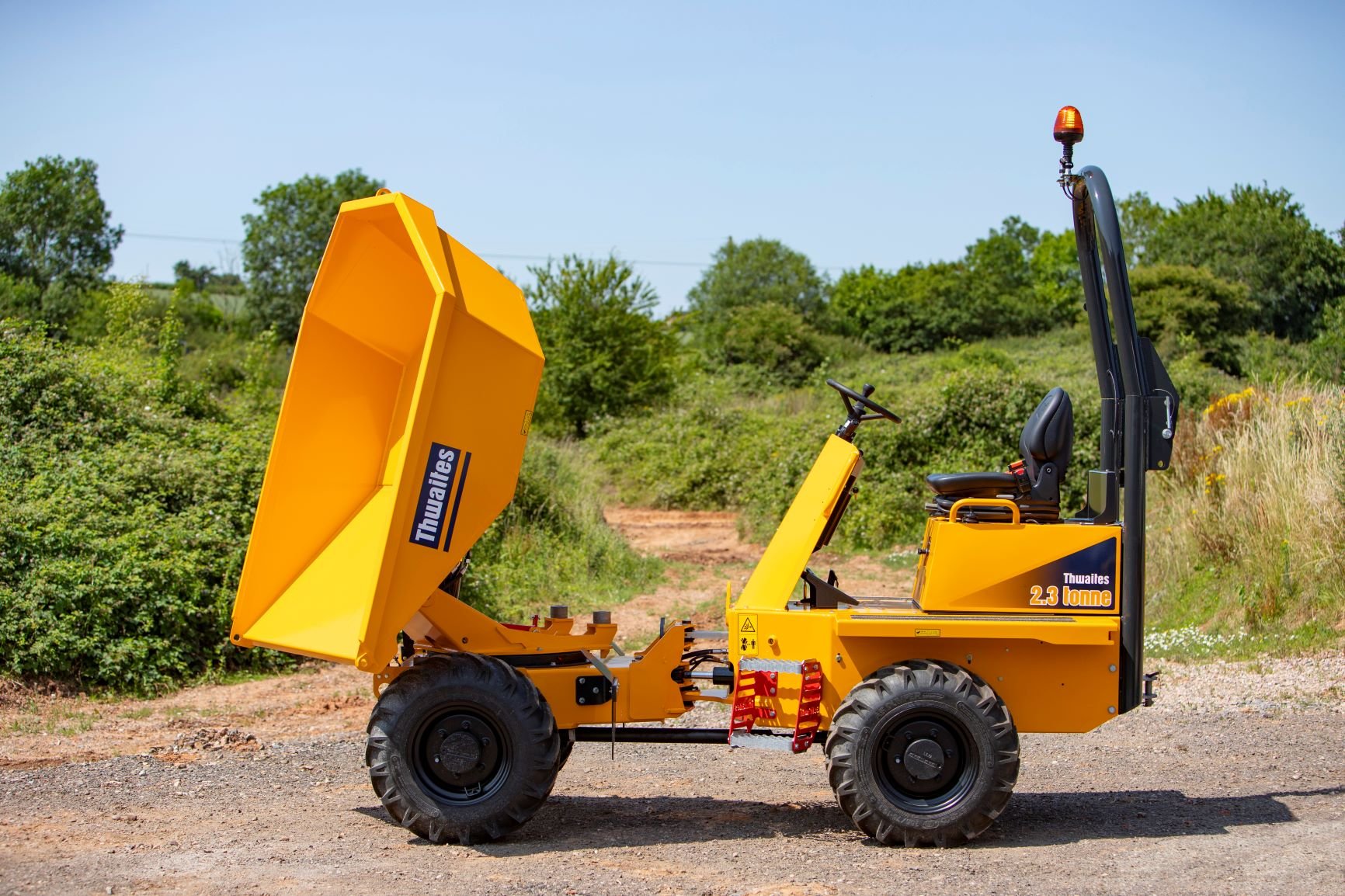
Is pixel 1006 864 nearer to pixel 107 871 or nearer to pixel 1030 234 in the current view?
pixel 107 871

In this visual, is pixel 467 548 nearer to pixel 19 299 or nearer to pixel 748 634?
pixel 748 634

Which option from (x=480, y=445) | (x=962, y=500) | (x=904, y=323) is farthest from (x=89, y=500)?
(x=904, y=323)

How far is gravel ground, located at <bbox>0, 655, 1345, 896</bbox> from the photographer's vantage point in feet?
15.8

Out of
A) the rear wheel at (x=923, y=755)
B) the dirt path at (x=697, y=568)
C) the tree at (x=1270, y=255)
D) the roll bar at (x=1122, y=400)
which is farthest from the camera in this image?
the tree at (x=1270, y=255)

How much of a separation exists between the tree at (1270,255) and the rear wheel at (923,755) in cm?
3530

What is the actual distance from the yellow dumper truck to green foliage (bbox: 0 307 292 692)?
4363 mm

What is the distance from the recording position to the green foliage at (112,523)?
9008 millimetres

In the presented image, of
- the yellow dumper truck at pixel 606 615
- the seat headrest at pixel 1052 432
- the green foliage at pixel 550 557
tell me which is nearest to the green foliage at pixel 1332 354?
the green foliage at pixel 550 557

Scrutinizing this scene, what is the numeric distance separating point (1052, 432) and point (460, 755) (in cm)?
309

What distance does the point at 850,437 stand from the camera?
5.76 m

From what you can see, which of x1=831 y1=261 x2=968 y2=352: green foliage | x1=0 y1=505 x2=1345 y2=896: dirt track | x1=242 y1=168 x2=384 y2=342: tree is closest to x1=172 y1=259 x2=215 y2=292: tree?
x1=242 y1=168 x2=384 y2=342: tree

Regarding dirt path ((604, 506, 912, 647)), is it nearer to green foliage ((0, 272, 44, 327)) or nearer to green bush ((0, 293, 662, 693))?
green bush ((0, 293, 662, 693))

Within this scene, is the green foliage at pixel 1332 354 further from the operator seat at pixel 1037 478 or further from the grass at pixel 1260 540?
the operator seat at pixel 1037 478

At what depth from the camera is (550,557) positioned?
1401cm
